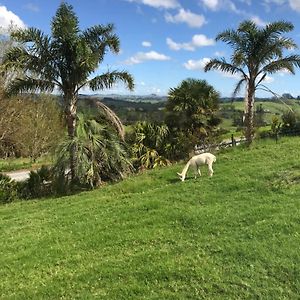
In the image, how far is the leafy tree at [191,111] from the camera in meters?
21.0

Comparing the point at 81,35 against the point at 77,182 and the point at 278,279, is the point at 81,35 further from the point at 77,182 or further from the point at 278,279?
the point at 278,279

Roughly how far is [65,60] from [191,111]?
24.5 ft

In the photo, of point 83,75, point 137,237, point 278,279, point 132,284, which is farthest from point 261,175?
point 83,75

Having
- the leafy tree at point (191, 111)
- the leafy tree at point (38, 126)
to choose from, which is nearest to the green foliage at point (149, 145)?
the leafy tree at point (191, 111)

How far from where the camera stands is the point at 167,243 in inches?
320

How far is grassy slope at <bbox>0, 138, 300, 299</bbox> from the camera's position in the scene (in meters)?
6.64

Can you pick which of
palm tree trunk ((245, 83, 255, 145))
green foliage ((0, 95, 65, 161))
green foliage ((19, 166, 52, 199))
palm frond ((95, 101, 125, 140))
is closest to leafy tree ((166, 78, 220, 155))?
palm tree trunk ((245, 83, 255, 145))

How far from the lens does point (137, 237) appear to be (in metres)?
8.52

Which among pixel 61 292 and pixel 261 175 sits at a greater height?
pixel 261 175

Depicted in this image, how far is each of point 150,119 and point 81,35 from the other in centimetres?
624

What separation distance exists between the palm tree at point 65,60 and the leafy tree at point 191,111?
5118 mm

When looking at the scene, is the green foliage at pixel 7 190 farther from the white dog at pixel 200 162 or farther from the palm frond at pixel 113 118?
the white dog at pixel 200 162

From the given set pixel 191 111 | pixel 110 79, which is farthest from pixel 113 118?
pixel 191 111

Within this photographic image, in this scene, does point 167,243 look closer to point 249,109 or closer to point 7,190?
point 7,190
